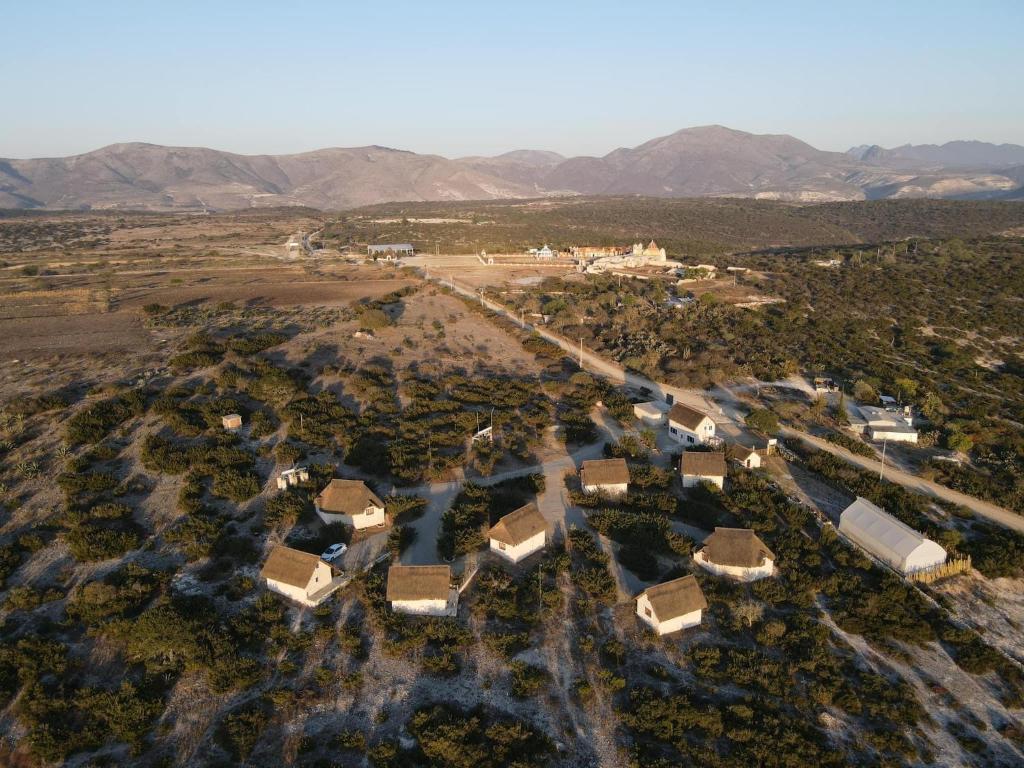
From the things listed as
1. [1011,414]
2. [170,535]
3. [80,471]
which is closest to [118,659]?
[170,535]

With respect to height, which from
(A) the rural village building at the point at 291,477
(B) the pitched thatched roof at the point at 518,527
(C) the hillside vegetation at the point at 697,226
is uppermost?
(B) the pitched thatched roof at the point at 518,527

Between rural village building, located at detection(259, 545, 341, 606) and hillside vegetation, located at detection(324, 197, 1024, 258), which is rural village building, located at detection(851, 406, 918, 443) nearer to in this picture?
rural village building, located at detection(259, 545, 341, 606)

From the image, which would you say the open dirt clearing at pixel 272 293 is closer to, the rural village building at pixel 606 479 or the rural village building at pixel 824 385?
the rural village building at pixel 824 385

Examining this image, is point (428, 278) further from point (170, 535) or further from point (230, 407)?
point (170, 535)

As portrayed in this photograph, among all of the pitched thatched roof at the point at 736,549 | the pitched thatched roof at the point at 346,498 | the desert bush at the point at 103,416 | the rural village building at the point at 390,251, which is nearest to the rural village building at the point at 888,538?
the pitched thatched roof at the point at 736,549

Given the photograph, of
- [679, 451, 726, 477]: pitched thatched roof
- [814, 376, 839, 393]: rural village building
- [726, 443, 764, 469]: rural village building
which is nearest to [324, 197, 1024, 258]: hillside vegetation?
[814, 376, 839, 393]: rural village building

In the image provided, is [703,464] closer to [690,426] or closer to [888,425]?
[690,426]
